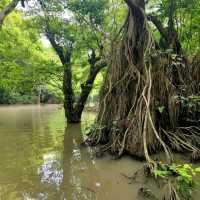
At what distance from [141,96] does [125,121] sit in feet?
1.77

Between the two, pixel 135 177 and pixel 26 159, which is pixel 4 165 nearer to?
pixel 26 159

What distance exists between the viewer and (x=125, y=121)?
4156mm

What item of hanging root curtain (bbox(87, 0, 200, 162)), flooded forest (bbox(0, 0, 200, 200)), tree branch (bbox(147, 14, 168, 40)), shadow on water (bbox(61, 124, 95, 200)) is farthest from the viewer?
tree branch (bbox(147, 14, 168, 40))

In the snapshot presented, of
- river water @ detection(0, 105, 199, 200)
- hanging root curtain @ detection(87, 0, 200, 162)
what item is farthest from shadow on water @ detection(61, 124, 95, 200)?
hanging root curtain @ detection(87, 0, 200, 162)

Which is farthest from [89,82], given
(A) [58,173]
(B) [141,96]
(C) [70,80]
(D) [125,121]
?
(A) [58,173]

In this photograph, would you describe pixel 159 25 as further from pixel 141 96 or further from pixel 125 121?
pixel 125 121

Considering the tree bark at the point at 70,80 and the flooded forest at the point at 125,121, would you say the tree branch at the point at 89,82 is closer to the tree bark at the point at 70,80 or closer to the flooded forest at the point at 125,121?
the tree bark at the point at 70,80

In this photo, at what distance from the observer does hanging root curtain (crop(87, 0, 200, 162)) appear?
3877 millimetres

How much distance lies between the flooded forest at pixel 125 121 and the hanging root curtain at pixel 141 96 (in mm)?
18

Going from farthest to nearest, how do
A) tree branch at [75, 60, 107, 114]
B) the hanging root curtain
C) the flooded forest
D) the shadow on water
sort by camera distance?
A: tree branch at [75, 60, 107, 114] → the hanging root curtain → the flooded forest → the shadow on water

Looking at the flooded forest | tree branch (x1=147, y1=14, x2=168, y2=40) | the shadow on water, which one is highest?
tree branch (x1=147, y1=14, x2=168, y2=40)

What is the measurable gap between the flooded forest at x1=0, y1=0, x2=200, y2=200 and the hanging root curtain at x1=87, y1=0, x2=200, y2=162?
0.06 ft

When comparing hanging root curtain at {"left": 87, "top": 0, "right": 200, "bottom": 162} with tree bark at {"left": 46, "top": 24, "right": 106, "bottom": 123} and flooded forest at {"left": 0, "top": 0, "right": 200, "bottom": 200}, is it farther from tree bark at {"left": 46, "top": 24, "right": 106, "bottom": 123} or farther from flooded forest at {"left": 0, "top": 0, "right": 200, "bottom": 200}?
tree bark at {"left": 46, "top": 24, "right": 106, "bottom": 123}

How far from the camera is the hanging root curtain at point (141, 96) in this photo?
388 cm
